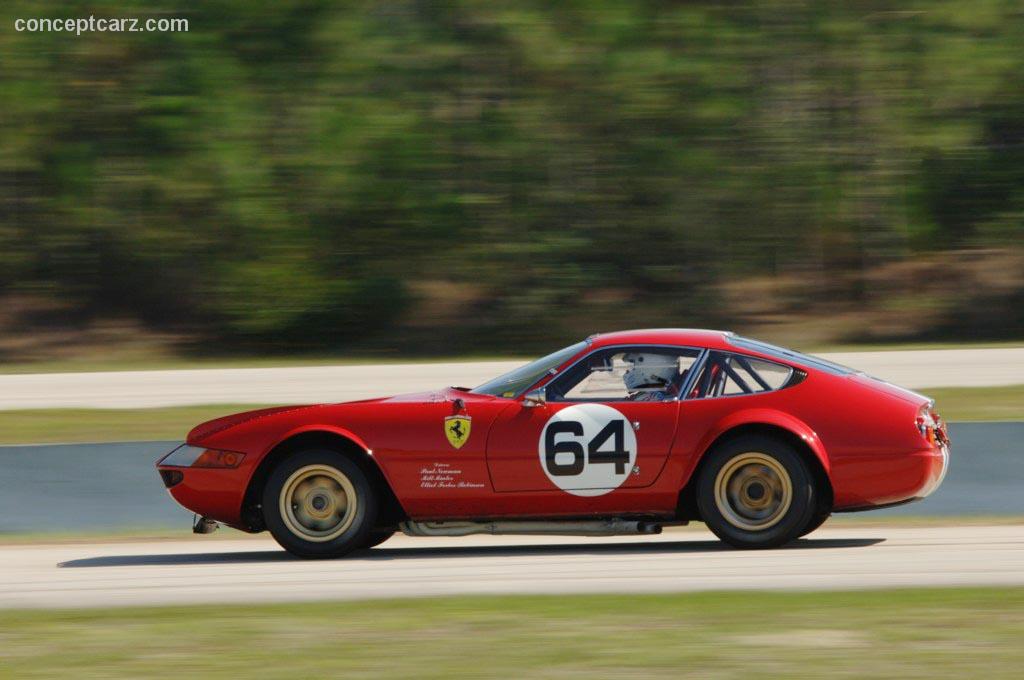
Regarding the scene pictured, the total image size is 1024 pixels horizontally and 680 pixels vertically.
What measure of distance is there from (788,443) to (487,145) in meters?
15.9

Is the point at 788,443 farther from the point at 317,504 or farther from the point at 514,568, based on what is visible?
the point at 317,504

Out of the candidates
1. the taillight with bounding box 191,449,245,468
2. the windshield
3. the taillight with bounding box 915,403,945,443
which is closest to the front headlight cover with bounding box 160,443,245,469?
the taillight with bounding box 191,449,245,468

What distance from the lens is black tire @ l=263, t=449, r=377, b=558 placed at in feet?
25.2

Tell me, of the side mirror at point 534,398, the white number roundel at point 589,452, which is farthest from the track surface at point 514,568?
the side mirror at point 534,398

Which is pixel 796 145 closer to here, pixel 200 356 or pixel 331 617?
pixel 200 356

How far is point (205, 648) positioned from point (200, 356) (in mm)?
17470

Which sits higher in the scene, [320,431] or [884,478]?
[320,431]

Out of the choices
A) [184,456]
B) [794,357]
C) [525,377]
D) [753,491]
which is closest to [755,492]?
[753,491]

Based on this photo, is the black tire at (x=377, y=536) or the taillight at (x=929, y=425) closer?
the taillight at (x=929, y=425)

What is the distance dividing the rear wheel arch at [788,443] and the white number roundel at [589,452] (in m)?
0.35

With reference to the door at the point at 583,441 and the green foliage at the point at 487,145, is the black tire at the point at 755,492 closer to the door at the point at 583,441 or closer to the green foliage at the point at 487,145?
the door at the point at 583,441

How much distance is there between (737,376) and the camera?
7695mm

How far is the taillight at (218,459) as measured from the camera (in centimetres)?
775

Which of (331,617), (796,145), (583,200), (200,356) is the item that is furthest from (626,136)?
(331,617)
